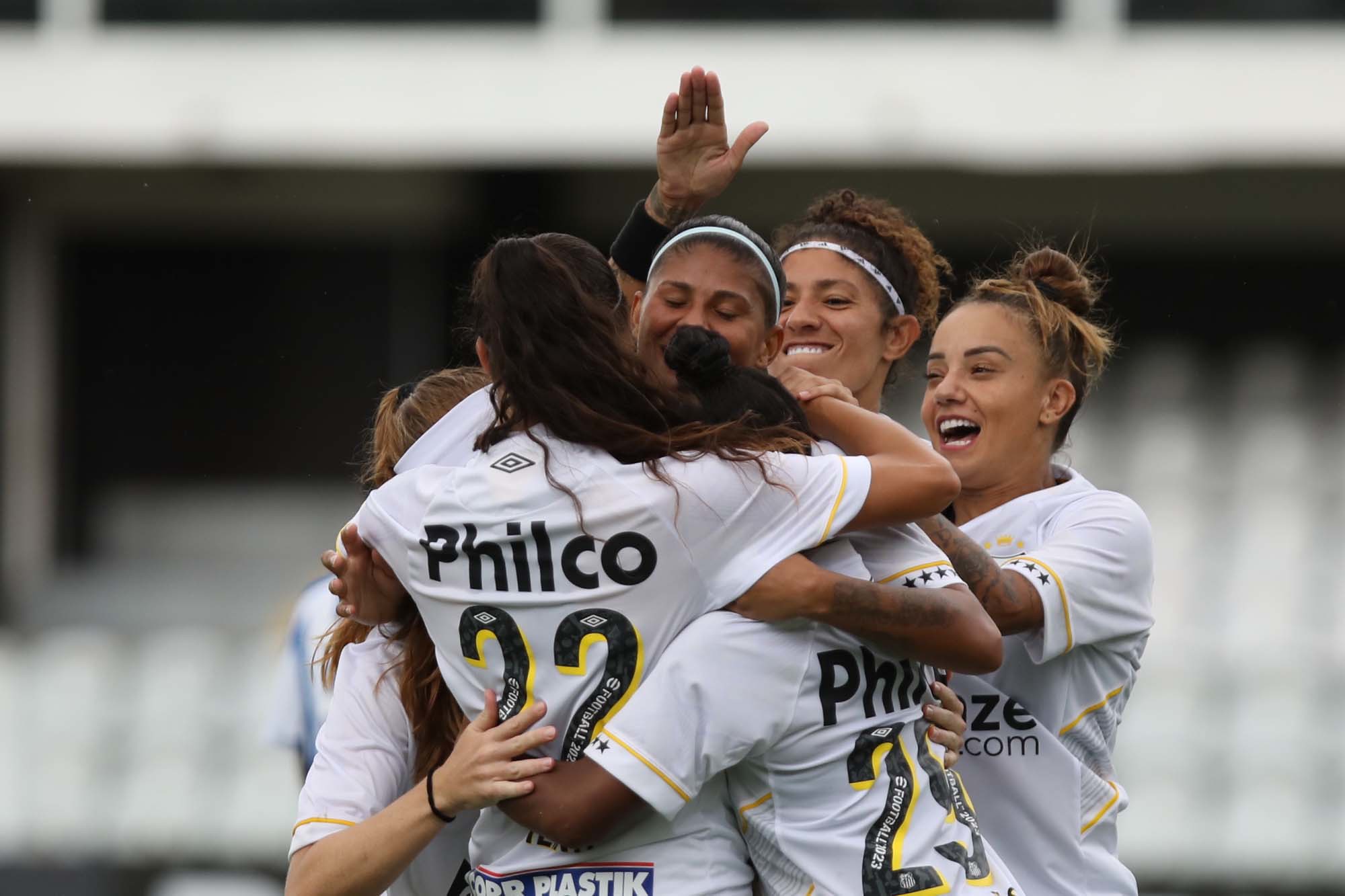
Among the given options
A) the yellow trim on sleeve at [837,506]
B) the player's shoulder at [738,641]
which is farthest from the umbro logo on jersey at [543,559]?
the yellow trim on sleeve at [837,506]

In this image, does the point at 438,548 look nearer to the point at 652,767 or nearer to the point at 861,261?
the point at 652,767

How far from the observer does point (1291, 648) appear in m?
10.3

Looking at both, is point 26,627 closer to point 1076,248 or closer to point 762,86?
point 762,86

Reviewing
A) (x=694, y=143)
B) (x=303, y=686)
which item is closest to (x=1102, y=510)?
(x=694, y=143)

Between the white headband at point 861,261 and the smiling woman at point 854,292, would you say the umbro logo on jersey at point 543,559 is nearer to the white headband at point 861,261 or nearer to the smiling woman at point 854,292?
the smiling woman at point 854,292

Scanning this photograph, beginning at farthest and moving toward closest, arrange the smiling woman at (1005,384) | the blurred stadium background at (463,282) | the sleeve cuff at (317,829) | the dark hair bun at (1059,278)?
the blurred stadium background at (463,282) → the dark hair bun at (1059,278) → the smiling woman at (1005,384) → the sleeve cuff at (317,829)

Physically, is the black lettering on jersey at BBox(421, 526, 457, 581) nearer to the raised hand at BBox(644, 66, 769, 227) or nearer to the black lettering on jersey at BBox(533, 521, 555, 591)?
the black lettering on jersey at BBox(533, 521, 555, 591)

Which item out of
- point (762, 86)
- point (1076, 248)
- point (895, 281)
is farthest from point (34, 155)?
point (895, 281)

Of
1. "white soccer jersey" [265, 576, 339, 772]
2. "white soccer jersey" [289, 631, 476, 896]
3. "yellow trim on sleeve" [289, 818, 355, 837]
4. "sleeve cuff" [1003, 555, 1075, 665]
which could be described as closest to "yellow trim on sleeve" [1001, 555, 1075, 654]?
"sleeve cuff" [1003, 555, 1075, 665]

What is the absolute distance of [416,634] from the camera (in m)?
2.50

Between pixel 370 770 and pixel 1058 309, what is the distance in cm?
155

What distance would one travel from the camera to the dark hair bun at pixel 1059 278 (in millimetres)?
3160

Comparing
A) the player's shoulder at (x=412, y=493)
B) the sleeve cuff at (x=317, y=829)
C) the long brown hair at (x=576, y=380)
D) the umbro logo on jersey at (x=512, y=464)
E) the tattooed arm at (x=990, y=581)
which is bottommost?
the sleeve cuff at (x=317, y=829)

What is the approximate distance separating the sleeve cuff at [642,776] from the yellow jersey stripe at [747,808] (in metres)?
0.13
